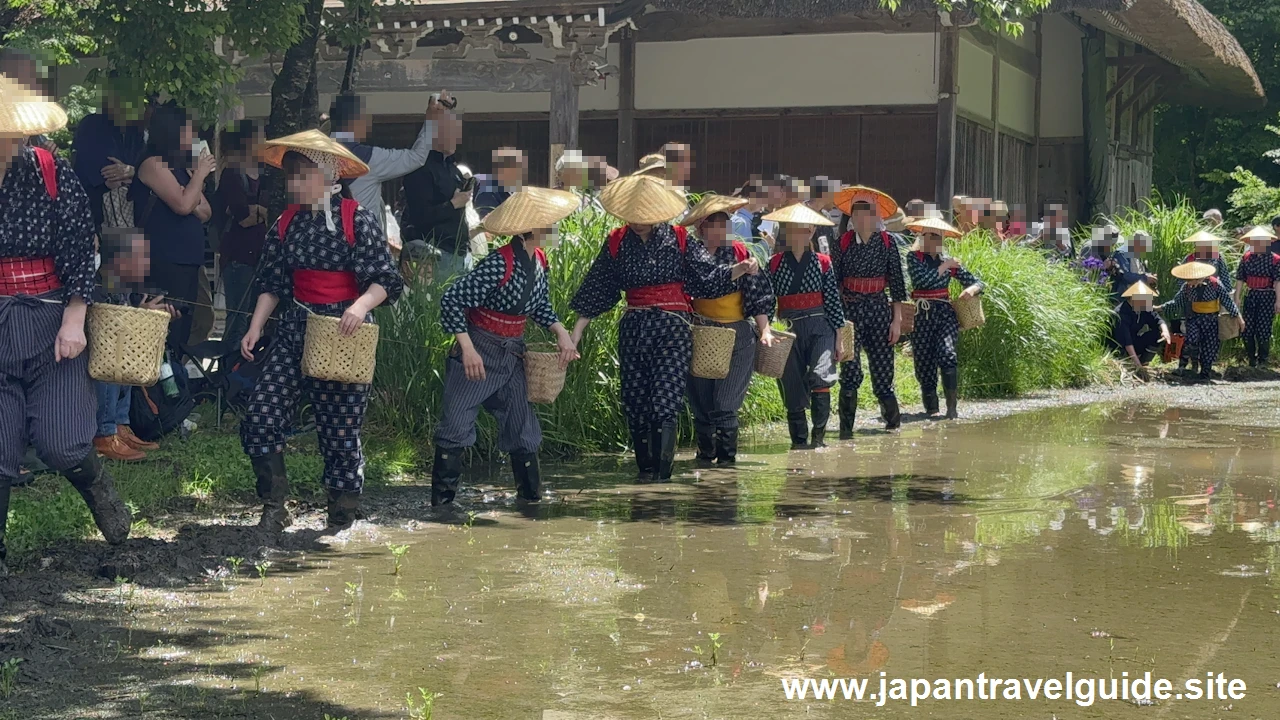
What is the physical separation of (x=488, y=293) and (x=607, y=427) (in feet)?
7.65

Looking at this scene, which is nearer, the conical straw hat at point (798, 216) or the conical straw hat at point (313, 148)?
the conical straw hat at point (313, 148)

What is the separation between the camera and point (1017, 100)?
19719 mm

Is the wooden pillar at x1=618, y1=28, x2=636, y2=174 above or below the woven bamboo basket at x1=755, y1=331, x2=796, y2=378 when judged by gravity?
above

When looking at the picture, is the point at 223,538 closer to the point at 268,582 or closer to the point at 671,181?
the point at 268,582

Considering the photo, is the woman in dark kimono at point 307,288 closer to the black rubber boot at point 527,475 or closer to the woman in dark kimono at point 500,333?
the woman in dark kimono at point 500,333

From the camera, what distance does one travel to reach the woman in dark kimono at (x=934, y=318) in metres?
11.8

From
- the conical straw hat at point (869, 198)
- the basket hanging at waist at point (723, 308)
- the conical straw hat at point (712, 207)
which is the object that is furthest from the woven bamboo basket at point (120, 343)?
the conical straw hat at point (869, 198)

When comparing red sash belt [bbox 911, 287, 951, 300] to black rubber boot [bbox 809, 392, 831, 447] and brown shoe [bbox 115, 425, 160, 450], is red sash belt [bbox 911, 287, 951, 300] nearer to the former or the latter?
black rubber boot [bbox 809, 392, 831, 447]

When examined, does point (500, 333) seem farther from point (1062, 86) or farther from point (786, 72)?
point (1062, 86)

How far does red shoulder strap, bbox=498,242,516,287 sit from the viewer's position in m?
7.26

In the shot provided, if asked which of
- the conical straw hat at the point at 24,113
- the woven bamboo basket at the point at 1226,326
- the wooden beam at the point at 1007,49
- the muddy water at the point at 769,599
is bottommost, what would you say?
the muddy water at the point at 769,599

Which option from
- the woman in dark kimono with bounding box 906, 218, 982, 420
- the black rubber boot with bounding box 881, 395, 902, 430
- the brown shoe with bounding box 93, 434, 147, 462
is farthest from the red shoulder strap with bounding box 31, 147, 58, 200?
the woman in dark kimono with bounding box 906, 218, 982, 420

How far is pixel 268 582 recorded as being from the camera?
5.62m

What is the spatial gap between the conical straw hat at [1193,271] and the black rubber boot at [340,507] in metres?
11.5
